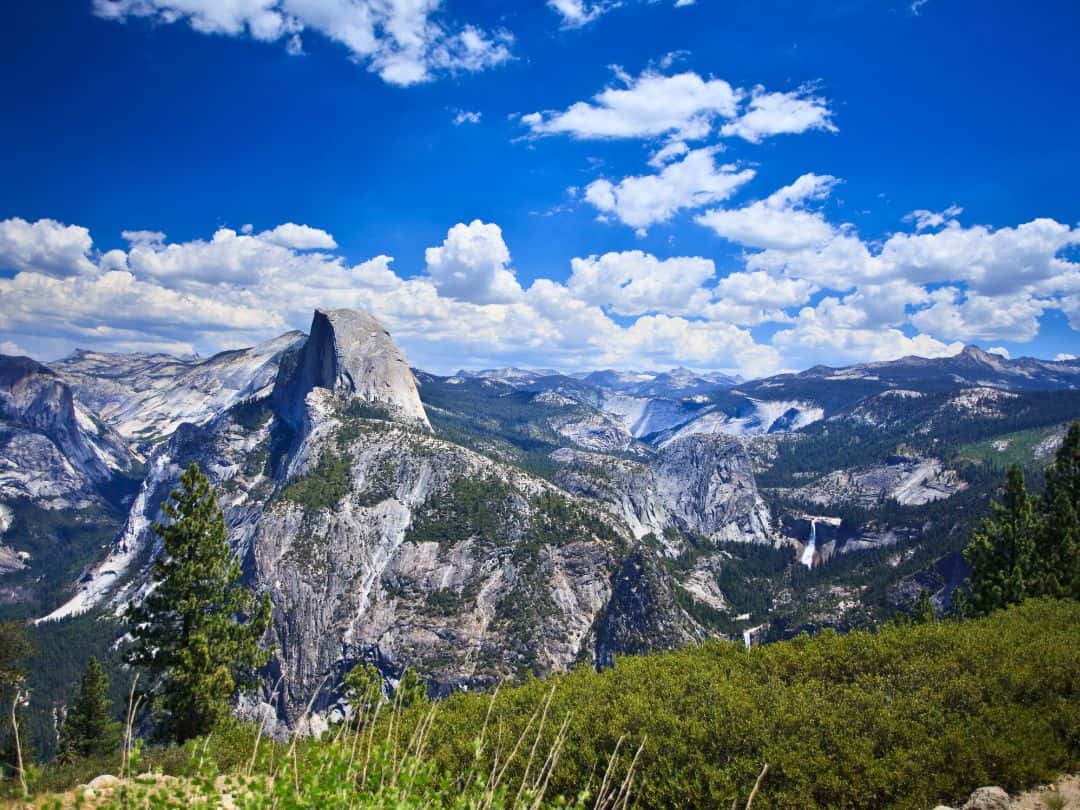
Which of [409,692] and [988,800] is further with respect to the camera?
[409,692]

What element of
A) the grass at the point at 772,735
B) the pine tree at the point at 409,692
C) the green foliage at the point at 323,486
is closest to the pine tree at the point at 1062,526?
the grass at the point at 772,735

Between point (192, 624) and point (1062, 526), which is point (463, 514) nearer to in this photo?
point (192, 624)

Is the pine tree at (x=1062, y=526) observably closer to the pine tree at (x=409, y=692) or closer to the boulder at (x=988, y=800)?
the boulder at (x=988, y=800)

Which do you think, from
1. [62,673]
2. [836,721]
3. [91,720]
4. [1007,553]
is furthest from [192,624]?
[62,673]

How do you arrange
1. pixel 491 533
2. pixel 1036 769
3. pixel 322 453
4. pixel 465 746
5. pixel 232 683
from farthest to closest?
1. pixel 322 453
2. pixel 491 533
3. pixel 232 683
4. pixel 465 746
5. pixel 1036 769

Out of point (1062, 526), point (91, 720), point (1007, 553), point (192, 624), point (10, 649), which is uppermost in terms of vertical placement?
point (1062, 526)

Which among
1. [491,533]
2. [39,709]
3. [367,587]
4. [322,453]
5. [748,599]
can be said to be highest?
[322,453]

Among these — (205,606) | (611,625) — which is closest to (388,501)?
(611,625)

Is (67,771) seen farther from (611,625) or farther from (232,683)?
(611,625)
